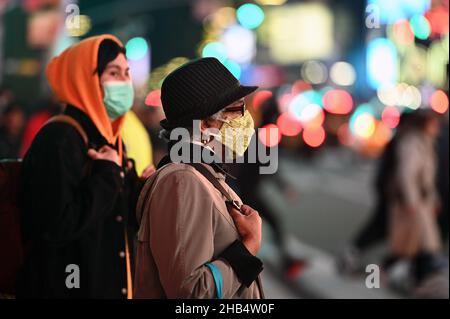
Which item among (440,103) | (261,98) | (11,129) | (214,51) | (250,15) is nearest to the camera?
(11,129)

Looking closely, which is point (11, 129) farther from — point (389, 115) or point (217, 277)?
point (389, 115)

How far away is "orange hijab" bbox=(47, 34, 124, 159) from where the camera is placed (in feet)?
13.9

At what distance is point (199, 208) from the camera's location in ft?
9.63

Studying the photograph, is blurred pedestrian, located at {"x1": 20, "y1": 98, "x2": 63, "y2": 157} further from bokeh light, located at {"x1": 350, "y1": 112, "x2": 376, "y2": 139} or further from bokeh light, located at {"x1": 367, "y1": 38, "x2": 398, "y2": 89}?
bokeh light, located at {"x1": 350, "y1": 112, "x2": 376, "y2": 139}

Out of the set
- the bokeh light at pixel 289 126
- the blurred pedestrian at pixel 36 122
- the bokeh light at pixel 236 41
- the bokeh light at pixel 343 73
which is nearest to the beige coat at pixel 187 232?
the blurred pedestrian at pixel 36 122

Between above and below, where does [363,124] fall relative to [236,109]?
above

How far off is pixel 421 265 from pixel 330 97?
48215mm

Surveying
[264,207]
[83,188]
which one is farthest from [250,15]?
[83,188]

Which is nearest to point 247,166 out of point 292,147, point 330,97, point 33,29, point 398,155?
point 398,155

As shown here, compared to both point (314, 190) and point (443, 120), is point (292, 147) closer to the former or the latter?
point (314, 190)

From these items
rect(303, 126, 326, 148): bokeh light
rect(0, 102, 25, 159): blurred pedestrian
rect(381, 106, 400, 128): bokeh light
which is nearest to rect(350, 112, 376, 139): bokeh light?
rect(381, 106, 400, 128): bokeh light

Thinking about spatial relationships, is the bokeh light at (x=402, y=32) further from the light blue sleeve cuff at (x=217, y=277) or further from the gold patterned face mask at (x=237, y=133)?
the light blue sleeve cuff at (x=217, y=277)

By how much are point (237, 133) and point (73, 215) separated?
1.17 meters

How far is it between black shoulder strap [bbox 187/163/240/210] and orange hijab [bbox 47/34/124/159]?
133 cm
